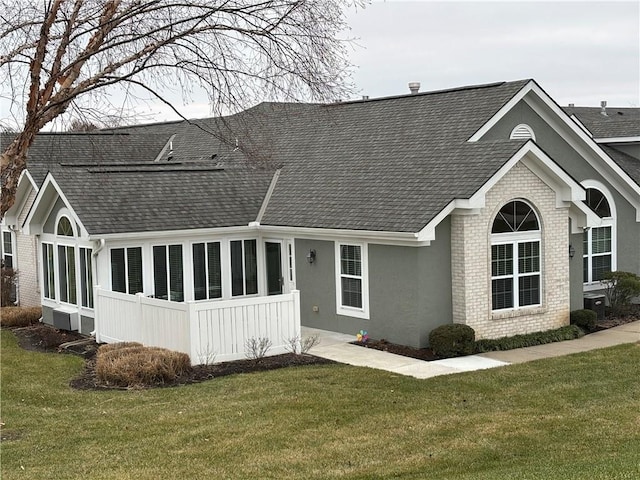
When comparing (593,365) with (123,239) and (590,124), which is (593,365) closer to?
(123,239)

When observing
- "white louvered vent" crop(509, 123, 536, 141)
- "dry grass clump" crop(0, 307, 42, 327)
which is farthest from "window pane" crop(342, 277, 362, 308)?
"dry grass clump" crop(0, 307, 42, 327)

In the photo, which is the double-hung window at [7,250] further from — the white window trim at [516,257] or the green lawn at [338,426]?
the white window trim at [516,257]

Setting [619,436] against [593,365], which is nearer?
[619,436]

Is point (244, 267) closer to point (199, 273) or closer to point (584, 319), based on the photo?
point (199, 273)

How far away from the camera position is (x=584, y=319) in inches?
755

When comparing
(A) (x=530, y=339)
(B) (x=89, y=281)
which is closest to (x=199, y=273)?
(B) (x=89, y=281)

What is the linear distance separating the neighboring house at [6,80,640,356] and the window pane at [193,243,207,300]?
4 cm

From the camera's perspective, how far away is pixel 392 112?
2288cm

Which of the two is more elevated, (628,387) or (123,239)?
(123,239)

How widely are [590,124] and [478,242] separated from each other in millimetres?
11847

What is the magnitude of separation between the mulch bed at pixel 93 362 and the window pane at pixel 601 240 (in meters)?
9.95

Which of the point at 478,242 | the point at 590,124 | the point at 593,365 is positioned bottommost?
the point at 593,365

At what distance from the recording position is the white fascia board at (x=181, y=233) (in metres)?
18.8

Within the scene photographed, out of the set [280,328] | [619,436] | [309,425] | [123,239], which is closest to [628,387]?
[619,436]
